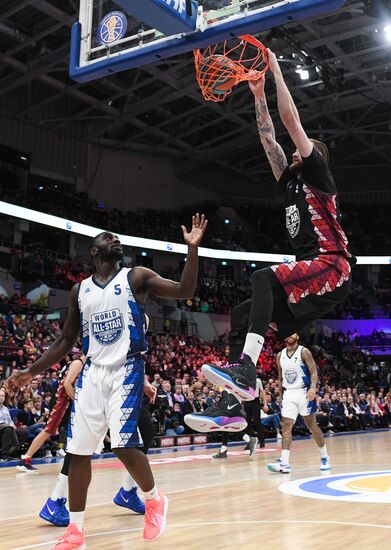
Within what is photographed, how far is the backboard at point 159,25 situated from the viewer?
17.7 feet

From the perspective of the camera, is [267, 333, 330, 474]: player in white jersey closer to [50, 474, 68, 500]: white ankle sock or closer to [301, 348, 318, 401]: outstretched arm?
[301, 348, 318, 401]: outstretched arm

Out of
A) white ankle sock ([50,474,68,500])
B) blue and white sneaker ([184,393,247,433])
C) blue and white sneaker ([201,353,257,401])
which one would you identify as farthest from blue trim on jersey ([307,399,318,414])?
blue and white sneaker ([201,353,257,401])

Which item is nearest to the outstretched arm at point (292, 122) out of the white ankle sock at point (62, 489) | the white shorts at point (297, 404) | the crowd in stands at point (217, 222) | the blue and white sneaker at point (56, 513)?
the white ankle sock at point (62, 489)

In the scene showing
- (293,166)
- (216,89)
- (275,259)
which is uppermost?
(275,259)

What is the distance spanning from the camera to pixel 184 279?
4332 mm

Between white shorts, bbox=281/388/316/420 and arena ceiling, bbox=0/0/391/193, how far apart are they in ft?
42.5

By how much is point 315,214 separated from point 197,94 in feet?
79.2

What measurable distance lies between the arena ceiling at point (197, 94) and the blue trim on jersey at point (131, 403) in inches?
665

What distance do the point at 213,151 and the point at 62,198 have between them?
892cm

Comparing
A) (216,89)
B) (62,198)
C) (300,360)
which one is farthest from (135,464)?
(62,198)

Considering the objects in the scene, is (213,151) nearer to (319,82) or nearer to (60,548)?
(319,82)

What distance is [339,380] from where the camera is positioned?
29.7 meters

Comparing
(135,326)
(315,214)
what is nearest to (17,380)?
(135,326)

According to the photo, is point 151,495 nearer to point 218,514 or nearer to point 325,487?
point 218,514
